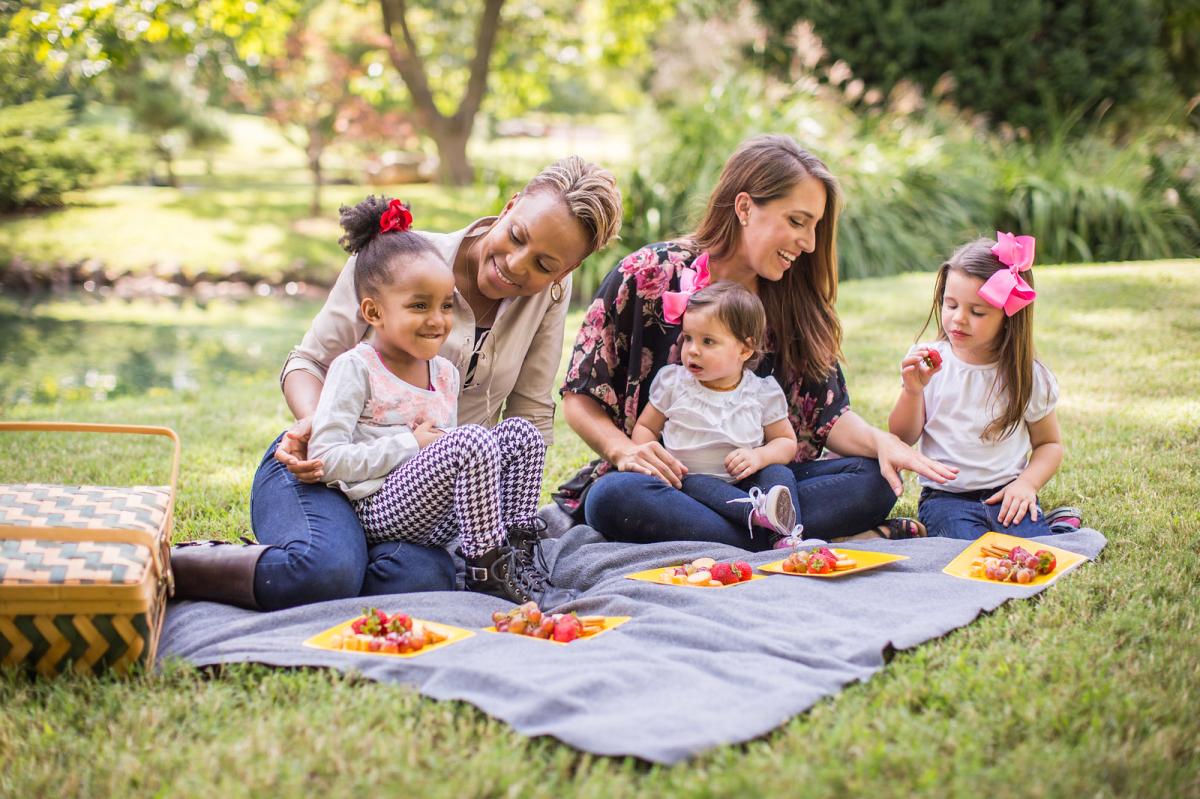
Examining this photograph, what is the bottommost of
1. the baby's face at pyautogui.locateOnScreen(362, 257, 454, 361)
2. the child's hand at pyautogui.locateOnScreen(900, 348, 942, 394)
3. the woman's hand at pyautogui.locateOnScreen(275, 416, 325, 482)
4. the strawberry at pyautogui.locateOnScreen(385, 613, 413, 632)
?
the strawberry at pyautogui.locateOnScreen(385, 613, 413, 632)

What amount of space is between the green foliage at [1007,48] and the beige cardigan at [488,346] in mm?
10092

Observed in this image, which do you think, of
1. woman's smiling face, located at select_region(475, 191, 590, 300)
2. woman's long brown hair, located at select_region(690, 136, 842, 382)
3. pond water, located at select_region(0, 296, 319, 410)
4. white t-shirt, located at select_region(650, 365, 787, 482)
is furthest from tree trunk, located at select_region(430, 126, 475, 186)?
woman's smiling face, located at select_region(475, 191, 590, 300)

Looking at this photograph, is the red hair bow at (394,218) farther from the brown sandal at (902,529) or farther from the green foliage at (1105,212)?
the green foliage at (1105,212)

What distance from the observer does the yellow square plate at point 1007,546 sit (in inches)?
120

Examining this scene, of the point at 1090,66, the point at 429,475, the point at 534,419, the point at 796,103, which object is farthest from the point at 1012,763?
the point at 1090,66

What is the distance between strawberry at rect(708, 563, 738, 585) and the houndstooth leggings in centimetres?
60

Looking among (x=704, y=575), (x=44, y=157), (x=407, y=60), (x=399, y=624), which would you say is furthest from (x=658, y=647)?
(x=44, y=157)

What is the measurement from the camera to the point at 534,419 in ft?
12.5

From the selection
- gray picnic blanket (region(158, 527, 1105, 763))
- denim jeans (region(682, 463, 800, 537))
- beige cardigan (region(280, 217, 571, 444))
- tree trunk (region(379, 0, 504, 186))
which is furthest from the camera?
tree trunk (region(379, 0, 504, 186))

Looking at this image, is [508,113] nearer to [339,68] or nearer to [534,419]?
[339,68]

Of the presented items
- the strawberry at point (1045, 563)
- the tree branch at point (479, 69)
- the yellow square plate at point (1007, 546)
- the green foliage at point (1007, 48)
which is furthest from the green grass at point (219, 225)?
the strawberry at point (1045, 563)

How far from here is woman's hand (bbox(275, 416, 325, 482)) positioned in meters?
3.00

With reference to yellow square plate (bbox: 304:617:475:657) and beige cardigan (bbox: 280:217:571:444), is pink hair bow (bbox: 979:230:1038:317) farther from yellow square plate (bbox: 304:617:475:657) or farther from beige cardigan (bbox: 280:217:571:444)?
yellow square plate (bbox: 304:617:475:657)

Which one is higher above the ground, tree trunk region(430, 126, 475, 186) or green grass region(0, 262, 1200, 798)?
tree trunk region(430, 126, 475, 186)
